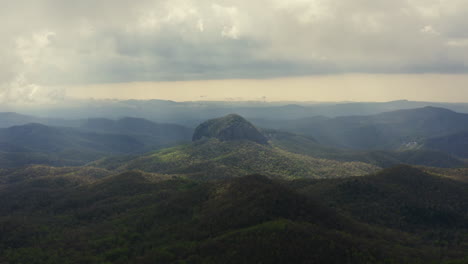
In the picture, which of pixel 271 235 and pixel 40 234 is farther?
pixel 40 234

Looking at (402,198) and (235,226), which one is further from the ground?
(235,226)

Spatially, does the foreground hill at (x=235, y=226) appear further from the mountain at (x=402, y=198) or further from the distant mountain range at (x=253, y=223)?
the mountain at (x=402, y=198)

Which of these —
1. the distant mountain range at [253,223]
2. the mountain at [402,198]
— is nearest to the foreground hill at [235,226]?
the distant mountain range at [253,223]

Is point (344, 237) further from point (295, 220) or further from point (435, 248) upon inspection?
point (435, 248)

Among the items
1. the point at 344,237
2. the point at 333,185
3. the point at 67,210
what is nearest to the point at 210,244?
the point at 344,237

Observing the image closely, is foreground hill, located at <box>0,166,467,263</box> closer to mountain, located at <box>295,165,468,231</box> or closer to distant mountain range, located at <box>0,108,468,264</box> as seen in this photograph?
distant mountain range, located at <box>0,108,468,264</box>

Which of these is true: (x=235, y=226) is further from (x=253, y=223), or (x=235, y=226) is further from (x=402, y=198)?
(x=402, y=198)

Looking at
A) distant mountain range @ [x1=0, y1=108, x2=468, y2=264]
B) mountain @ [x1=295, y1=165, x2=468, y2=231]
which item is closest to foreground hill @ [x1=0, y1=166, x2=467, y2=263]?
distant mountain range @ [x1=0, y1=108, x2=468, y2=264]

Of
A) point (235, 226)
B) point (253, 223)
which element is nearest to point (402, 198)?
point (253, 223)
